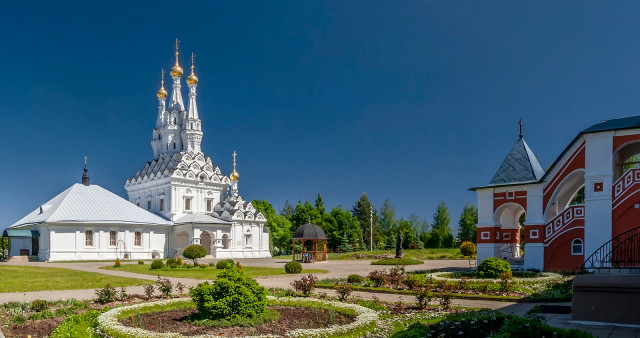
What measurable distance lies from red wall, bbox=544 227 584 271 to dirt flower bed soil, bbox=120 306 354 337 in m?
14.3

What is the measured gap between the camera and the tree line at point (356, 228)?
213ft

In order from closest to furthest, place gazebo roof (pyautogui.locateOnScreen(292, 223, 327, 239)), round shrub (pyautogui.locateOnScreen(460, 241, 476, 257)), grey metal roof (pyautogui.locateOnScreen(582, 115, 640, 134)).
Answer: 1. grey metal roof (pyautogui.locateOnScreen(582, 115, 640, 134))
2. gazebo roof (pyautogui.locateOnScreen(292, 223, 327, 239))
3. round shrub (pyautogui.locateOnScreen(460, 241, 476, 257))

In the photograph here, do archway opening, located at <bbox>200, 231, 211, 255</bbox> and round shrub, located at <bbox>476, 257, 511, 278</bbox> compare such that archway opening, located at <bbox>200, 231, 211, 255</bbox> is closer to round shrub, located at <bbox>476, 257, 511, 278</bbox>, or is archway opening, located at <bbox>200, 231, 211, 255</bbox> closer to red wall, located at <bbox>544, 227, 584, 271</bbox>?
red wall, located at <bbox>544, 227, 584, 271</bbox>

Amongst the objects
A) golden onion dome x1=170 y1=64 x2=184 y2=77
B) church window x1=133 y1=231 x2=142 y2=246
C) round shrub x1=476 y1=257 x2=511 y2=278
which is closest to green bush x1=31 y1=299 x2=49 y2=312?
round shrub x1=476 y1=257 x2=511 y2=278

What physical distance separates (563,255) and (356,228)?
4876cm

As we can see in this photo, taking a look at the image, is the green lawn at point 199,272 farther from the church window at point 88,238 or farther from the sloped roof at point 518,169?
the church window at point 88,238

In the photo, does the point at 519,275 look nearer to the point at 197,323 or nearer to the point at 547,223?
the point at 547,223

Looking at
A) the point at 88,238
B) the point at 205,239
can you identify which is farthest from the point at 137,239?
the point at 205,239

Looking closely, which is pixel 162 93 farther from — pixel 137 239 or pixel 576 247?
pixel 576 247

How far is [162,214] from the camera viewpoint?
5281 cm

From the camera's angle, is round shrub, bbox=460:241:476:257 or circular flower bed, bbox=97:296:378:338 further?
round shrub, bbox=460:241:476:257

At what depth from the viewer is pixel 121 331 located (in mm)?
8812

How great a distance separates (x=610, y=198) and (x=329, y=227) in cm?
4947

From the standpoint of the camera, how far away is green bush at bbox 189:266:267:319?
31.0ft
